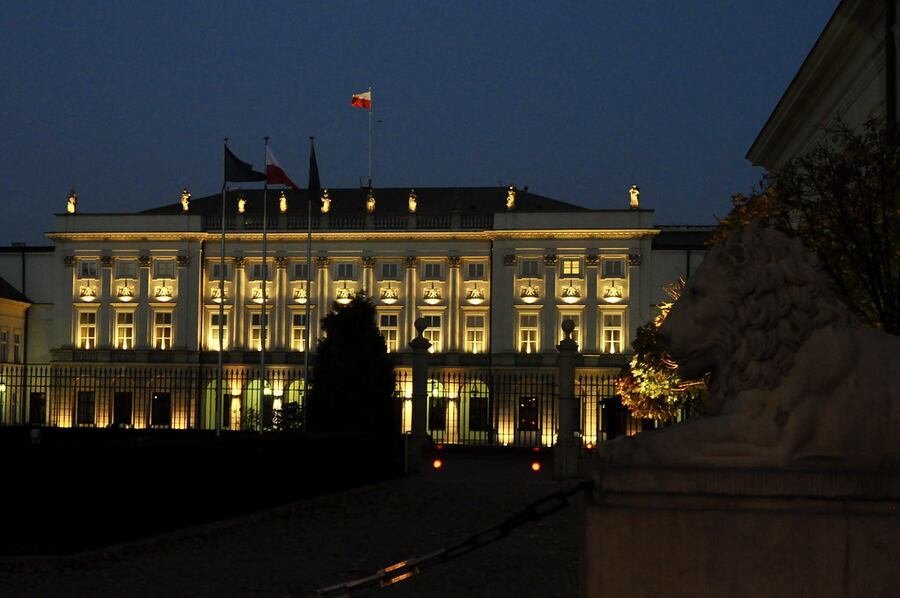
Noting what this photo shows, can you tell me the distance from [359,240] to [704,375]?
63.4 m

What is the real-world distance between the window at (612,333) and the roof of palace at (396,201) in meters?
7.02

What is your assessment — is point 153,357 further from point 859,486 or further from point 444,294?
point 859,486

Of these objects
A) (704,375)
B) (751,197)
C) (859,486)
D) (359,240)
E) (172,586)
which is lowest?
(172,586)

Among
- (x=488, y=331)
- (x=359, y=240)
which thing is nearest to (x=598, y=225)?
(x=488, y=331)

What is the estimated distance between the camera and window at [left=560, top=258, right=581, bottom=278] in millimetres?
A: 67062

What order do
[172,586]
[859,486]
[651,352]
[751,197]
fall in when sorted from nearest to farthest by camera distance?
[859,486] → [172,586] → [751,197] → [651,352]

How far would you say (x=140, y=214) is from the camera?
69.8 meters

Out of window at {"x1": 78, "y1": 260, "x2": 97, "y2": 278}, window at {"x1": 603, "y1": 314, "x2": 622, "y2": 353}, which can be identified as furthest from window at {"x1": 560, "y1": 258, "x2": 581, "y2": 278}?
window at {"x1": 78, "y1": 260, "x2": 97, "y2": 278}

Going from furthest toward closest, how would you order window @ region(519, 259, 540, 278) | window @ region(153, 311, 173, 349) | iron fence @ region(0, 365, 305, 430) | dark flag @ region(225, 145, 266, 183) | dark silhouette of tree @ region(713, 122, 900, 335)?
1. window @ region(153, 311, 173, 349)
2. window @ region(519, 259, 540, 278)
3. iron fence @ region(0, 365, 305, 430)
4. dark flag @ region(225, 145, 266, 183)
5. dark silhouette of tree @ region(713, 122, 900, 335)

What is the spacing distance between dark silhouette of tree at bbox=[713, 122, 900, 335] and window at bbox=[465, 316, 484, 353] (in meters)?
50.1

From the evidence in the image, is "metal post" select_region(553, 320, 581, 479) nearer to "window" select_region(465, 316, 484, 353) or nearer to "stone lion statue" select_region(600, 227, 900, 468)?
"stone lion statue" select_region(600, 227, 900, 468)

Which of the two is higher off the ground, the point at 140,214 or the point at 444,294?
the point at 140,214

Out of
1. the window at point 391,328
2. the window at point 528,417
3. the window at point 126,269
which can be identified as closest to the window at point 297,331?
the window at point 391,328

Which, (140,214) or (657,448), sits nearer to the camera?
(657,448)
